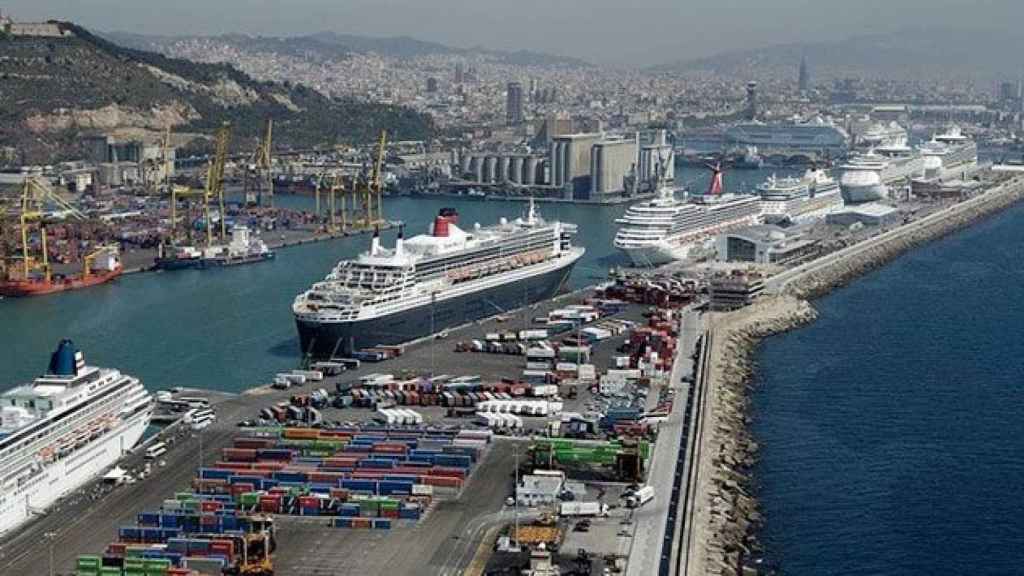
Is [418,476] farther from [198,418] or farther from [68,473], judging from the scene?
[198,418]

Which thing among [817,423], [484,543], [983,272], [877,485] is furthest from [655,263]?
[484,543]

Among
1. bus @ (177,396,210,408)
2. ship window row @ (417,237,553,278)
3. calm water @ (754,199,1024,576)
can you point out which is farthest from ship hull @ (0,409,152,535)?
ship window row @ (417,237,553,278)

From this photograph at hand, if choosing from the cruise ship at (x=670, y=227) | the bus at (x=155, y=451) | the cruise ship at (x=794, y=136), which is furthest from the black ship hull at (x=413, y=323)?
the cruise ship at (x=794, y=136)

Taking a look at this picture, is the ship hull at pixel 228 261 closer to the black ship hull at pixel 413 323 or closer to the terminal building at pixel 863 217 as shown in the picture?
the black ship hull at pixel 413 323

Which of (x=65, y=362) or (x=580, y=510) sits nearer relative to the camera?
(x=580, y=510)

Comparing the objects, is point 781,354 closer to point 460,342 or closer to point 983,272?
point 460,342

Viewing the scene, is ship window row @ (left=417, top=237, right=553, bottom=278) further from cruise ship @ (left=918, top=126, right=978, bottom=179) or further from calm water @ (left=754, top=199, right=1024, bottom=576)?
cruise ship @ (left=918, top=126, right=978, bottom=179)

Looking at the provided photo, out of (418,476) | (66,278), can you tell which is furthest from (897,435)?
(66,278)
